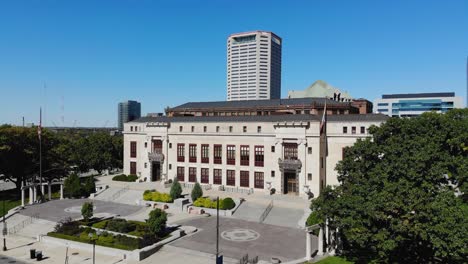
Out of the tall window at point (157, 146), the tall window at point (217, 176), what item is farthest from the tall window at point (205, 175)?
the tall window at point (157, 146)

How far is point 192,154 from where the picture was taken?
215 ft

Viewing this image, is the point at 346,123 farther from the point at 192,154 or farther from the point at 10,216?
the point at 10,216

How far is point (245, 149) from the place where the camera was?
60.4 m

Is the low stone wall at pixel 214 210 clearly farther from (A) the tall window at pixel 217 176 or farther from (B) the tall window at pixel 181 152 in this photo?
(B) the tall window at pixel 181 152

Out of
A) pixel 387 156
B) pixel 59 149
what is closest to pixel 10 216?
pixel 59 149

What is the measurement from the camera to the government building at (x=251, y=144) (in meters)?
54.2

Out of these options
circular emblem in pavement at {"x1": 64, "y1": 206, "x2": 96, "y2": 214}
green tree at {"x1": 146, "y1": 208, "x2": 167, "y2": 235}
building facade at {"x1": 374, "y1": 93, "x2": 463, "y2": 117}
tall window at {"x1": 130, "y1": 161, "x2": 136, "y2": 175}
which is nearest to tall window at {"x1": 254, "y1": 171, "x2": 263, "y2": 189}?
green tree at {"x1": 146, "y1": 208, "x2": 167, "y2": 235}

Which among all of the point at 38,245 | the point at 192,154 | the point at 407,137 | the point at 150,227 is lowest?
the point at 38,245

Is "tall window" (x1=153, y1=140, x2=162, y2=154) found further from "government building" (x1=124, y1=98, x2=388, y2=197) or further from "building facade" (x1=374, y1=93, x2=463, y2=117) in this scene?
"building facade" (x1=374, y1=93, x2=463, y2=117)

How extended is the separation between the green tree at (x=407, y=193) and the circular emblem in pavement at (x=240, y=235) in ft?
33.3

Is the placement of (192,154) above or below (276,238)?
above

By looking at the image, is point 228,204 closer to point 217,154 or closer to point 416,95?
point 217,154

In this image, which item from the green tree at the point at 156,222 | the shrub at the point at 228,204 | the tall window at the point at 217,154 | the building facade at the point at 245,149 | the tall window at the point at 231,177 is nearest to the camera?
the green tree at the point at 156,222

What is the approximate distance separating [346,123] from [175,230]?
97.6 ft
